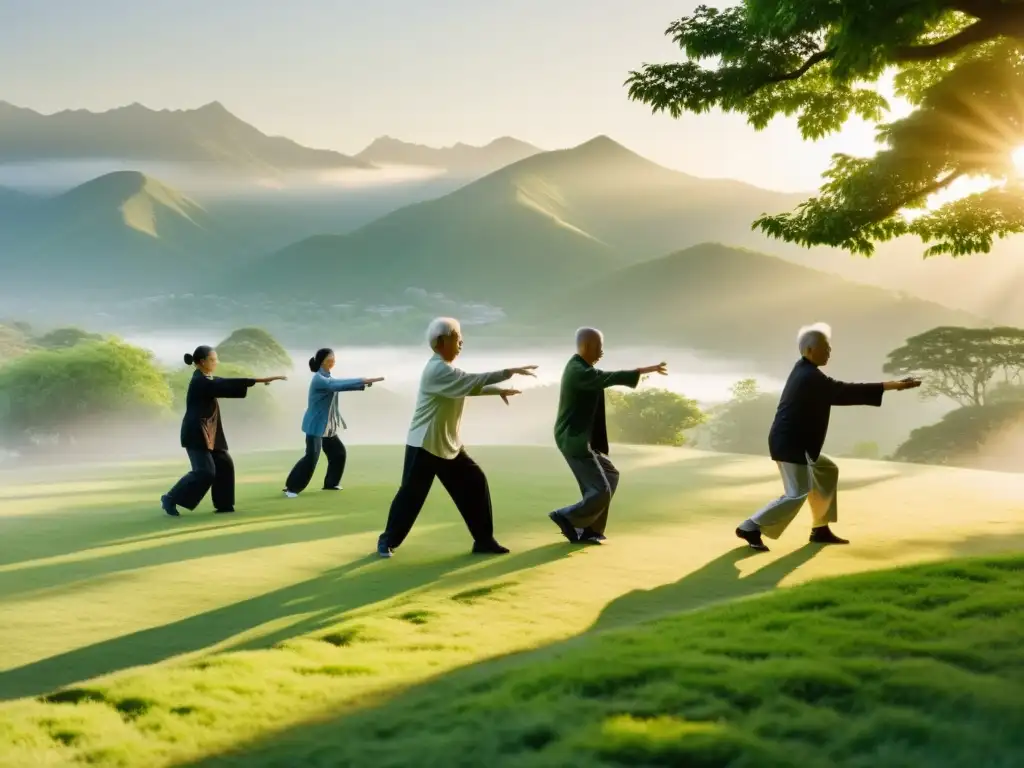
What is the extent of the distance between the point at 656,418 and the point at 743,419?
23137 mm

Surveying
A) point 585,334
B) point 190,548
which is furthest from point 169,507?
point 585,334

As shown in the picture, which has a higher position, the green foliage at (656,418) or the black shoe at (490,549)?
the green foliage at (656,418)

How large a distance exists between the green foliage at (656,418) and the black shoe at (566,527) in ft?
145

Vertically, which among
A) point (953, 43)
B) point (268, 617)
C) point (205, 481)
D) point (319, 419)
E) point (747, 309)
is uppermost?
point (747, 309)

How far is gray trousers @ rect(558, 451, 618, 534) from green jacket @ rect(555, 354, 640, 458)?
115mm

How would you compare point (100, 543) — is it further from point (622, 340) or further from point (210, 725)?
point (622, 340)

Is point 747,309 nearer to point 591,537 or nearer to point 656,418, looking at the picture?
point 656,418

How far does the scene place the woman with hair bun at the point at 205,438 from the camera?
12.5 metres

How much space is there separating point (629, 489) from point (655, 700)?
1190 centimetres

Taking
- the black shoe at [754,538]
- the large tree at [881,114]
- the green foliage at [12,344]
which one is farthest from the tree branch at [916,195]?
the green foliage at [12,344]

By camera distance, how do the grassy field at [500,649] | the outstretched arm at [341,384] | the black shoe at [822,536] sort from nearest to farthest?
the grassy field at [500,649] < the black shoe at [822,536] < the outstretched arm at [341,384]

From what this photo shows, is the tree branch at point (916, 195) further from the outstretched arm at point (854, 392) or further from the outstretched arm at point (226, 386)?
the outstretched arm at point (226, 386)

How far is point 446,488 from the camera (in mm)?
9852

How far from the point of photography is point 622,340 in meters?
190
